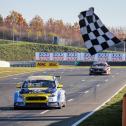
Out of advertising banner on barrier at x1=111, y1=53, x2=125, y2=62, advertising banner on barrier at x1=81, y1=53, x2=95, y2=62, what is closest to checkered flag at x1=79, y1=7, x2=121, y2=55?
advertising banner on barrier at x1=81, y1=53, x2=95, y2=62

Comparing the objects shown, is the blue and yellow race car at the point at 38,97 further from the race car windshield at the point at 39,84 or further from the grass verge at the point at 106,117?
the grass verge at the point at 106,117

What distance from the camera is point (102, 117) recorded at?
18.9 m

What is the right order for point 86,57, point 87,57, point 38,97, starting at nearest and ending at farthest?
point 38,97 → point 87,57 → point 86,57

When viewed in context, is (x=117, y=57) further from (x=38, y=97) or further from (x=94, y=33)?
(x=94, y=33)

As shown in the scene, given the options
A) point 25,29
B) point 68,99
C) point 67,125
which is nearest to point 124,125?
point 67,125

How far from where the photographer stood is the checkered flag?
13908 mm

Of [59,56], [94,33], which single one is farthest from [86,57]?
[94,33]

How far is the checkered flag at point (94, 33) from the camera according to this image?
13.9m

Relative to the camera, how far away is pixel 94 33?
1435 centimetres

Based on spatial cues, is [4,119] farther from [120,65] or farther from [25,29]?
[25,29]

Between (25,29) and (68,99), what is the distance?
166774 mm

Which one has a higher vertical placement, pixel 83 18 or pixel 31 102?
pixel 83 18

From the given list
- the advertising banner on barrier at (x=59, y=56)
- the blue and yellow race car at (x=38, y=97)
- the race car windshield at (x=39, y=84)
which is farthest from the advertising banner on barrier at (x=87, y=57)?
the blue and yellow race car at (x=38, y=97)

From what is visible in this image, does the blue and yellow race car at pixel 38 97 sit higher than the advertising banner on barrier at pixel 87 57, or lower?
lower
